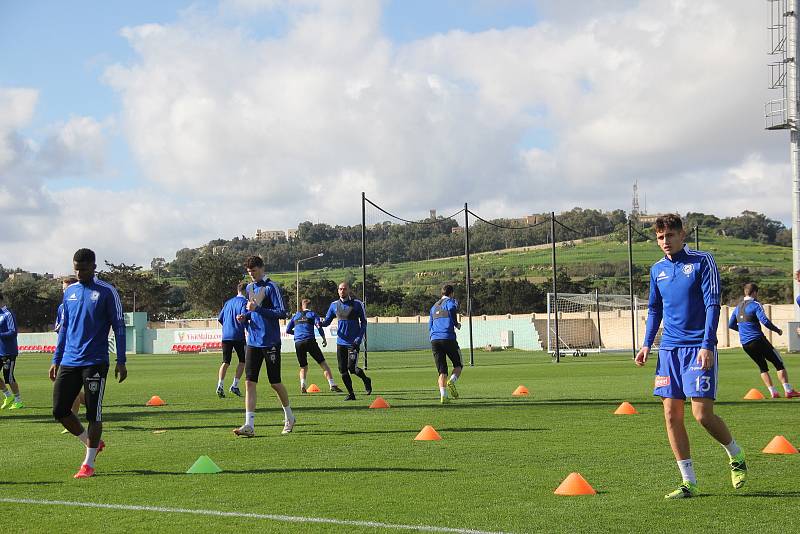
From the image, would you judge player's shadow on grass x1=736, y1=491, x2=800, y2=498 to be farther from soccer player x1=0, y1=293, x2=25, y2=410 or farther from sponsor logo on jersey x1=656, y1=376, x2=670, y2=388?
soccer player x1=0, y1=293, x2=25, y2=410

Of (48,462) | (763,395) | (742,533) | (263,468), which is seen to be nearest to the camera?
(742,533)

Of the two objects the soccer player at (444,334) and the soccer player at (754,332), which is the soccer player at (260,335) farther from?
the soccer player at (754,332)

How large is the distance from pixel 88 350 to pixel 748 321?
11815mm

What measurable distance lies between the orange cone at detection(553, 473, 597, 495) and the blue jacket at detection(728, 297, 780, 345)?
9.92m

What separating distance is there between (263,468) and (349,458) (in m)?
1.02

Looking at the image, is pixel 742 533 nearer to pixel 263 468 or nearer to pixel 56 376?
pixel 263 468

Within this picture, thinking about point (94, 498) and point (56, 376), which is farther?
point (56, 376)

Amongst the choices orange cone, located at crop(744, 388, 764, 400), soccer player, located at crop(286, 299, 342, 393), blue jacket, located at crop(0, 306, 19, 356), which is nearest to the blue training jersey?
orange cone, located at crop(744, 388, 764, 400)

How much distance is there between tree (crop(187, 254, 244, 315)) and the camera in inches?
4697

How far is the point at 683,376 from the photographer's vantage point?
7.88 metres

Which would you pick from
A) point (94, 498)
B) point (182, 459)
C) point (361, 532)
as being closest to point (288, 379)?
point (182, 459)

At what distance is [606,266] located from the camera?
391ft

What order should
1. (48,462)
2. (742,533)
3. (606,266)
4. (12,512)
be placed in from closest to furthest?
(742,533) < (12,512) < (48,462) < (606,266)

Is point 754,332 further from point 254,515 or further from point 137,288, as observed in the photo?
point 137,288
